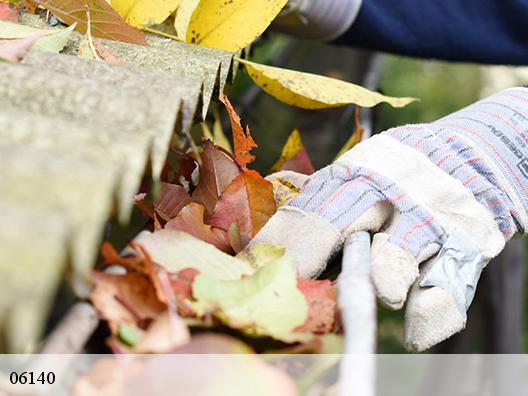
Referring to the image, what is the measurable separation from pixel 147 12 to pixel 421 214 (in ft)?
1.27

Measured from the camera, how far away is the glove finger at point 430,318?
1.99 feet

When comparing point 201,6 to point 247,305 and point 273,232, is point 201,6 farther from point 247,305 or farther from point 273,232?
point 247,305

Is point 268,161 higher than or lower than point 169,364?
lower

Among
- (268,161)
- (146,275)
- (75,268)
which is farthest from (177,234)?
(268,161)

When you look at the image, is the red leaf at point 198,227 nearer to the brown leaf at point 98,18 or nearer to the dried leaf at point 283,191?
the dried leaf at point 283,191

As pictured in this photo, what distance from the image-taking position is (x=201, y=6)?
2.82 ft

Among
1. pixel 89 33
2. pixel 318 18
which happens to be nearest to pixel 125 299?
pixel 89 33

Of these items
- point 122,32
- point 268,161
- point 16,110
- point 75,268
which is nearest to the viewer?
point 75,268

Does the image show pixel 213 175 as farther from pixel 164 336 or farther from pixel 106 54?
pixel 164 336

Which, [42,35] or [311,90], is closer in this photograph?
[42,35]

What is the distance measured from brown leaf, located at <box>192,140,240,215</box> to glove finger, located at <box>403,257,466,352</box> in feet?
0.70

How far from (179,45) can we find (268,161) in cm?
110

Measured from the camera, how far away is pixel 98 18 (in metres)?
0.76

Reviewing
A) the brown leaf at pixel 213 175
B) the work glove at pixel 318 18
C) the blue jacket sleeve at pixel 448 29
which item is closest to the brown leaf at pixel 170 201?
the brown leaf at pixel 213 175
